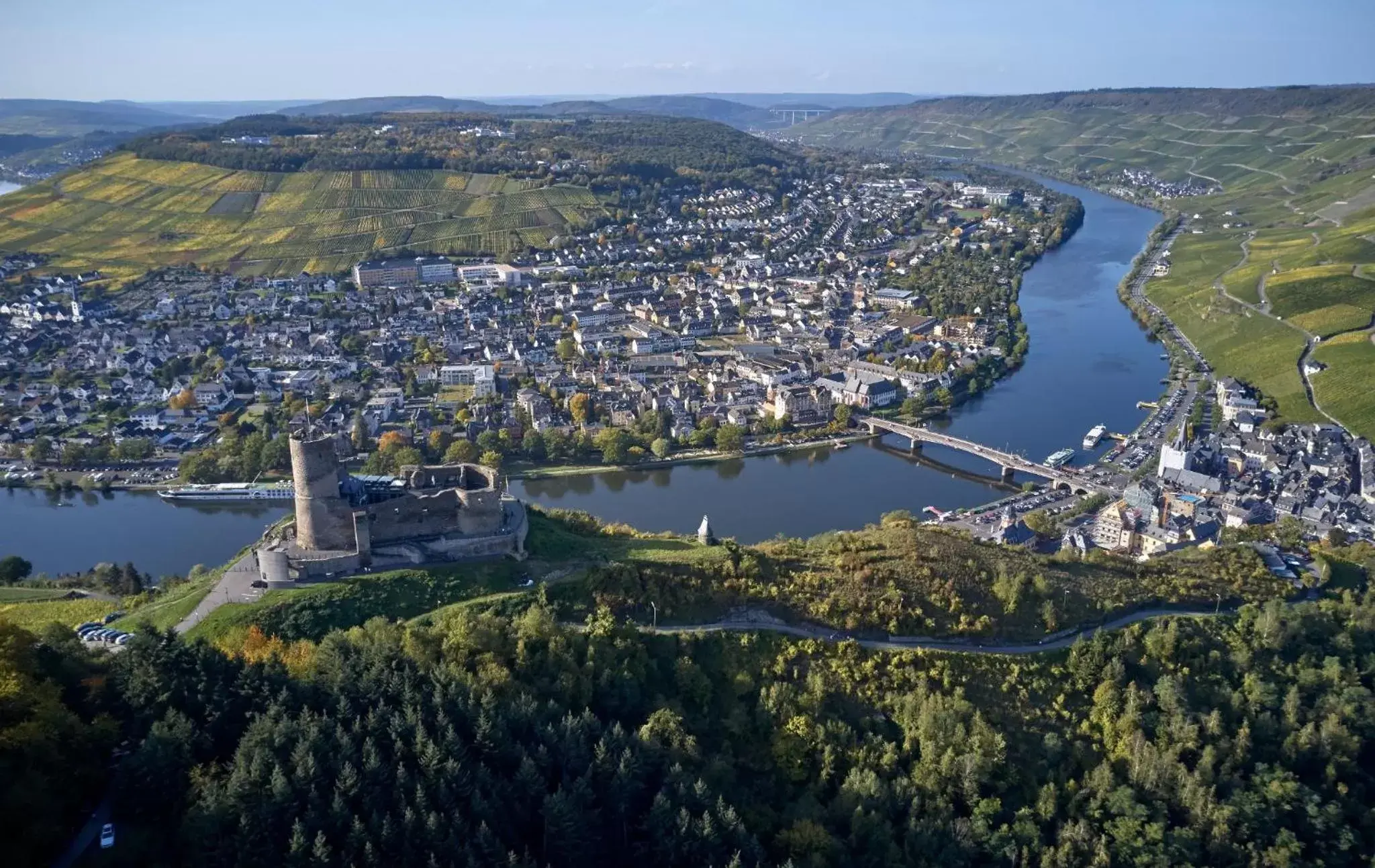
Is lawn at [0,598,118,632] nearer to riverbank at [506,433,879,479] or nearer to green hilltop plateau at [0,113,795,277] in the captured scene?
riverbank at [506,433,879,479]

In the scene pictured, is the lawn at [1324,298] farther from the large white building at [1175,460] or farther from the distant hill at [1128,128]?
the distant hill at [1128,128]

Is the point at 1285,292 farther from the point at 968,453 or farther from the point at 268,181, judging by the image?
the point at 268,181

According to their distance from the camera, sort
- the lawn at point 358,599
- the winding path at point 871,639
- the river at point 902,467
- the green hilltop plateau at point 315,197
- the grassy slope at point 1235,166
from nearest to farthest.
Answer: the lawn at point 358,599
the winding path at point 871,639
the river at point 902,467
the grassy slope at point 1235,166
the green hilltop plateau at point 315,197

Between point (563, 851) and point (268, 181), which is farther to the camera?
point (268, 181)

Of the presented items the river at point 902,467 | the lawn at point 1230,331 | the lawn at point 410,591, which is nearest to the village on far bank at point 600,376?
the river at point 902,467

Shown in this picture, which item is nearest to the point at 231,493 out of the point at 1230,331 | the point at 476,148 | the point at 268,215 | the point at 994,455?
the point at 994,455

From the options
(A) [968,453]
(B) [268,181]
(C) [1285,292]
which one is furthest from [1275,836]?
(B) [268,181]

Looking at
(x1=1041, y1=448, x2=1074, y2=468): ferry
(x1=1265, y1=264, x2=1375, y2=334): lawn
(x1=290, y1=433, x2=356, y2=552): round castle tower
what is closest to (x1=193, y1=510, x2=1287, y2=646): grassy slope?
(x1=290, y1=433, x2=356, y2=552): round castle tower
